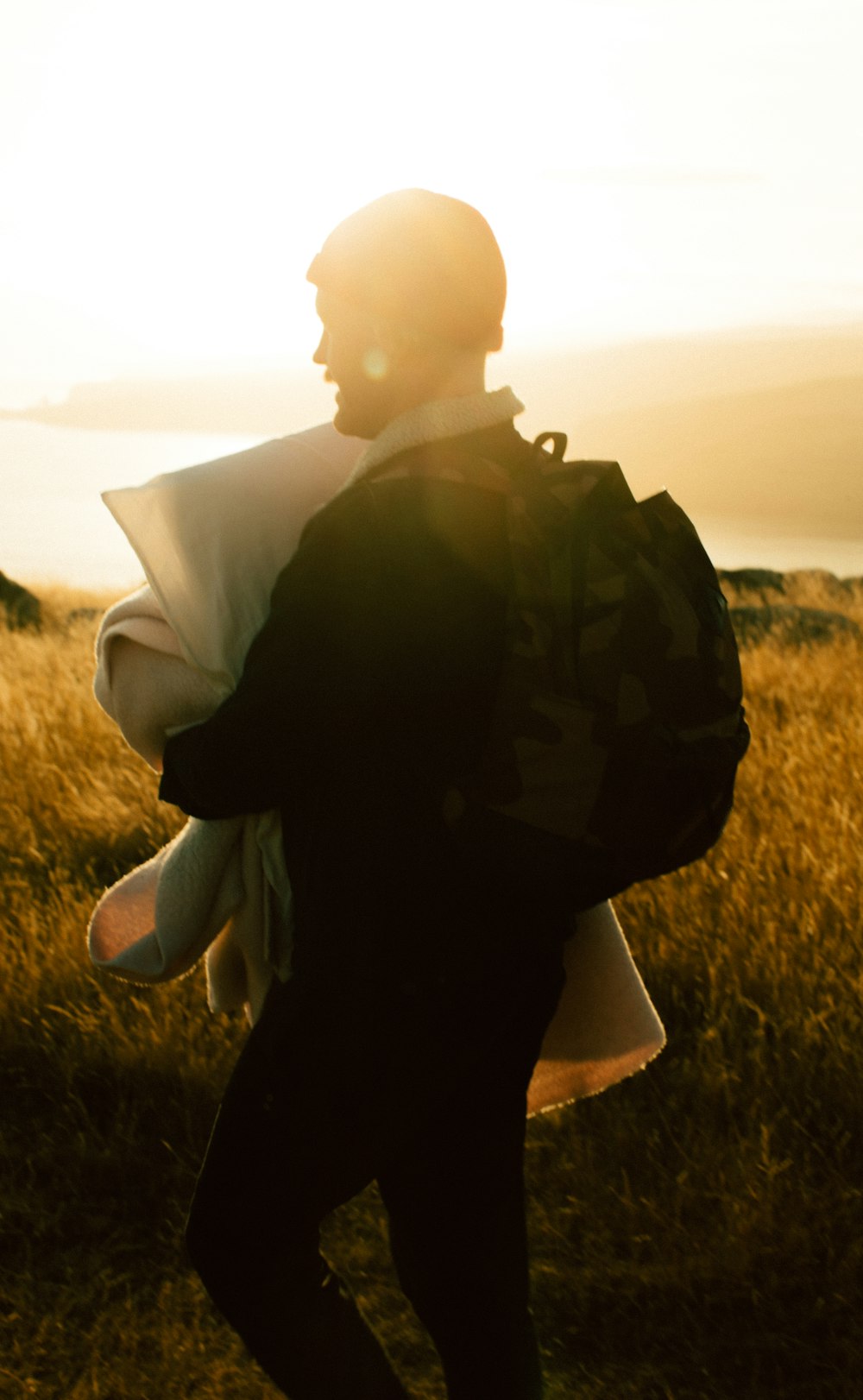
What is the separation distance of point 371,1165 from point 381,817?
1.60ft

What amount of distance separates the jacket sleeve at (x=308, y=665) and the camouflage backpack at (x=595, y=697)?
146mm

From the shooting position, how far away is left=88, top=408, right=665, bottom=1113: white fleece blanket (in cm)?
161

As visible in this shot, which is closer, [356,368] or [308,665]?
[308,665]

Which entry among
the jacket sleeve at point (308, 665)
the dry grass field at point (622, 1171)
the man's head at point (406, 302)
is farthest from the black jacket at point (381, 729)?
the dry grass field at point (622, 1171)

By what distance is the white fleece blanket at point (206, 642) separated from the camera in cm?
161

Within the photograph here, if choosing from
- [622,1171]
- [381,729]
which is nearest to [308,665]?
[381,729]

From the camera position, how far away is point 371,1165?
1.58 metres

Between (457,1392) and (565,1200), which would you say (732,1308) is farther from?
(457,1392)

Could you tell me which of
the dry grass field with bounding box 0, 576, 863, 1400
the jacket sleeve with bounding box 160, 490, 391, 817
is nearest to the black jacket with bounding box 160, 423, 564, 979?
the jacket sleeve with bounding box 160, 490, 391, 817

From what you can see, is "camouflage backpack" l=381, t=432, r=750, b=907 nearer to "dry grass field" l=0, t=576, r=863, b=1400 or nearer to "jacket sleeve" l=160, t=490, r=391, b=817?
"jacket sleeve" l=160, t=490, r=391, b=817

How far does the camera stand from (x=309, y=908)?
1.52 m

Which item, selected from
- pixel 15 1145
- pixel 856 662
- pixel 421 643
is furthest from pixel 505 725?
pixel 856 662

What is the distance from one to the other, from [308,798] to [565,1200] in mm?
1535

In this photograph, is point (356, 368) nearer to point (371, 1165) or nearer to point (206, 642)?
point (206, 642)
